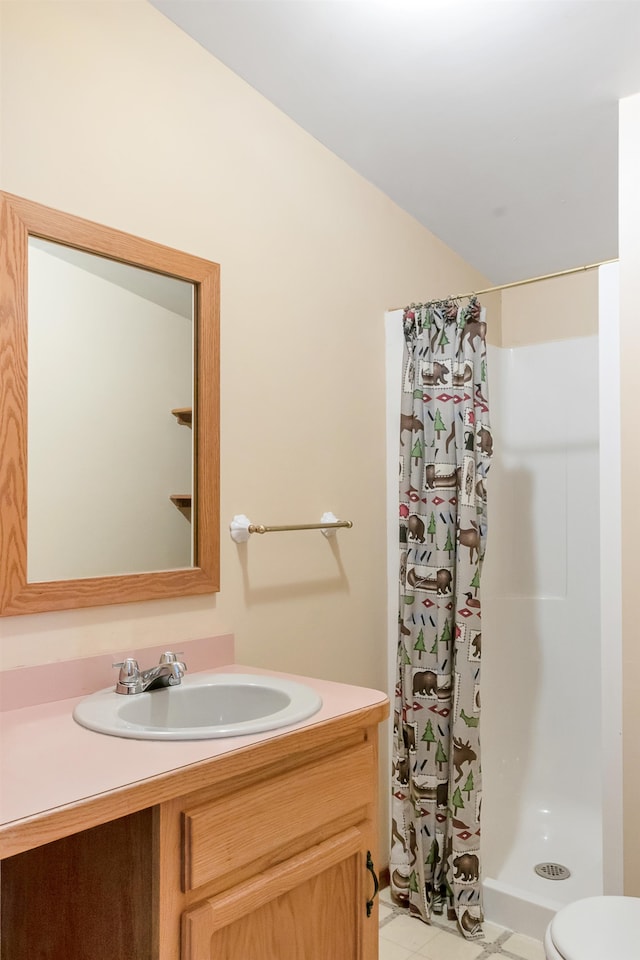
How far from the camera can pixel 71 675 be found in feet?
5.06

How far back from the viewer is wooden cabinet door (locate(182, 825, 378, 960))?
47.4 inches

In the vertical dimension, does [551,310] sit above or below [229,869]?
above

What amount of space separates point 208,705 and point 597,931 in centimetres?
91

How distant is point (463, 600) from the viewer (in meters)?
2.24

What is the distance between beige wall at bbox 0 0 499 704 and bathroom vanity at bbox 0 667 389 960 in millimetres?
406

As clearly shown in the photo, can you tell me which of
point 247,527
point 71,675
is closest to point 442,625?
point 247,527

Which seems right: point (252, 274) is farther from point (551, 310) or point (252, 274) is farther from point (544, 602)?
point (544, 602)

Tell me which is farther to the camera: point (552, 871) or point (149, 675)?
point (552, 871)

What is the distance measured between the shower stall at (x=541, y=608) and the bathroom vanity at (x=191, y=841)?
1.08 metres

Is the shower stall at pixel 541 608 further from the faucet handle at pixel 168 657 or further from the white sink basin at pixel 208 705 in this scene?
the faucet handle at pixel 168 657


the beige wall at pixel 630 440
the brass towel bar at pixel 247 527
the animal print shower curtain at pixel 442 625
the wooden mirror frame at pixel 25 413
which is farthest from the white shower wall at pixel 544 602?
the wooden mirror frame at pixel 25 413

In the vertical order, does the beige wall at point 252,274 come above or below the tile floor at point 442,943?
above

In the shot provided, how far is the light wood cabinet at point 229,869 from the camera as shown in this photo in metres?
1.16

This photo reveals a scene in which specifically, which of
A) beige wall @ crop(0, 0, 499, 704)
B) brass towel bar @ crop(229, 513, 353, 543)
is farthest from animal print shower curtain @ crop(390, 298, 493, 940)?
brass towel bar @ crop(229, 513, 353, 543)
